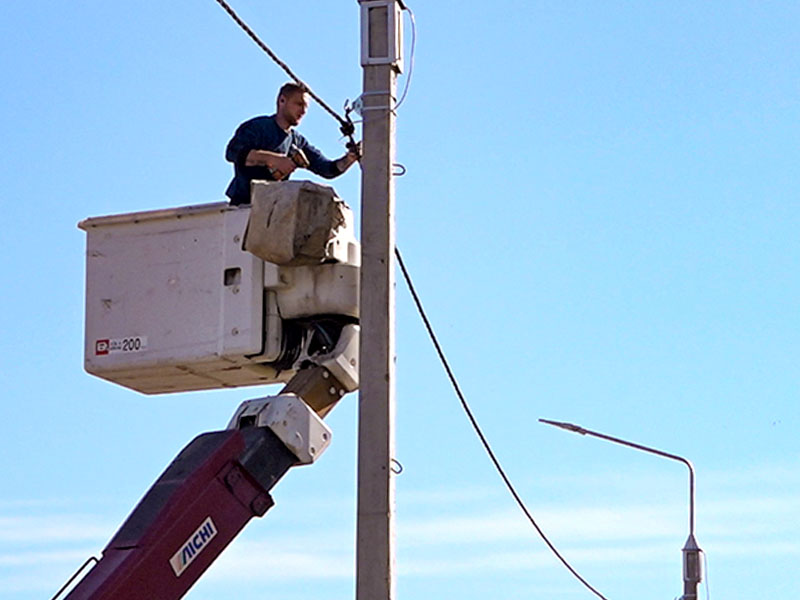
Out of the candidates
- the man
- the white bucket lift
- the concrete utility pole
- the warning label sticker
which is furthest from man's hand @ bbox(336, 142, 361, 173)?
the warning label sticker

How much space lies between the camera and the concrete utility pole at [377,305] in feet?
33.6

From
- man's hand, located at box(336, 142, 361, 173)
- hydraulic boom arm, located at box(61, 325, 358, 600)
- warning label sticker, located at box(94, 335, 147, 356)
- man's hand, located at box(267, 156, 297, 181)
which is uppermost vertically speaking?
man's hand, located at box(336, 142, 361, 173)

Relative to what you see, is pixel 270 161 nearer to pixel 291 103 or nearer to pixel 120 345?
pixel 291 103

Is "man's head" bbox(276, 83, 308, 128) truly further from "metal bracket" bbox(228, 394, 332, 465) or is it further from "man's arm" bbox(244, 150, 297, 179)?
"metal bracket" bbox(228, 394, 332, 465)

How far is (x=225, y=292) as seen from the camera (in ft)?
36.8

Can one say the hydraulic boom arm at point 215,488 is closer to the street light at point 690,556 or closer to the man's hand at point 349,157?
the man's hand at point 349,157

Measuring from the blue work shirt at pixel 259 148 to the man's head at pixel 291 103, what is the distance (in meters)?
0.06

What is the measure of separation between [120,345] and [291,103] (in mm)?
1832

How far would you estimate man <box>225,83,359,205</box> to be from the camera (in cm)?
1159

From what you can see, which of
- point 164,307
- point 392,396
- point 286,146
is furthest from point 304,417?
point 286,146

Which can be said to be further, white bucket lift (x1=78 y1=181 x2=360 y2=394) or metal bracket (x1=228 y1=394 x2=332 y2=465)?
white bucket lift (x1=78 y1=181 x2=360 y2=394)

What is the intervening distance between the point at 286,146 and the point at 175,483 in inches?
105

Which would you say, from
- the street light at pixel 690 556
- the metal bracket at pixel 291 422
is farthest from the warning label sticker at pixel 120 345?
the street light at pixel 690 556

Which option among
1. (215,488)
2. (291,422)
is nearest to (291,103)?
(291,422)
